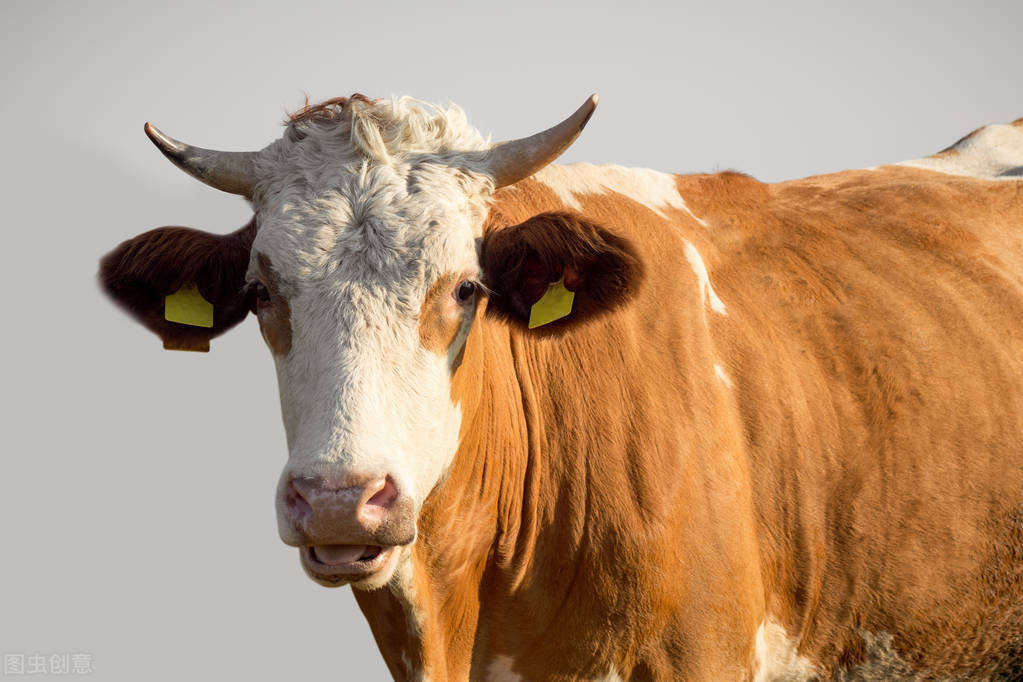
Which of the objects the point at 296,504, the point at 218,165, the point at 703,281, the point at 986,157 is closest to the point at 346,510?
the point at 296,504

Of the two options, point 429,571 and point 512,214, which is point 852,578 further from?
point 512,214

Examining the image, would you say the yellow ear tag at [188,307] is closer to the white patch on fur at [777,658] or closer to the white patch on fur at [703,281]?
the white patch on fur at [703,281]

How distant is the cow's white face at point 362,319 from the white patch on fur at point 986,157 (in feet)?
13.9

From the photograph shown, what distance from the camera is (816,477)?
464cm

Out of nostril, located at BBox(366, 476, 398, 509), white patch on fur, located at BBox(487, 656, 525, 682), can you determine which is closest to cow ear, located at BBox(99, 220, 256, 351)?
nostril, located at BBox(366, 476, 398, 509)

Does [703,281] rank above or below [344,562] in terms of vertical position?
above

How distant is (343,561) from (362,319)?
2.66ft

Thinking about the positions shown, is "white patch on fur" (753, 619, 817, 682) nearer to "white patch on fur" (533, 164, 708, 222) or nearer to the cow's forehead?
"white patch on fur" (533, 164, 708, 222)

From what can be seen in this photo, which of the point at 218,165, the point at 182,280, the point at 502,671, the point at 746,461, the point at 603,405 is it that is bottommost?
the point at 502,671

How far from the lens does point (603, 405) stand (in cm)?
425

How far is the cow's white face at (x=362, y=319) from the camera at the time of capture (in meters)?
3.03

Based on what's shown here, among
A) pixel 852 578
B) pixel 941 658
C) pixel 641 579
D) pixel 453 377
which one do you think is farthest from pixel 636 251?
pixel 941 658

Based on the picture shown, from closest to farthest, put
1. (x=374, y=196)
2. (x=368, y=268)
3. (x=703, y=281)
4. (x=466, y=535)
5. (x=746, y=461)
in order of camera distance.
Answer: (x=368, y=268) < (x=374, y=196) < (x=466, y=535) < (x=746, y=461) < (x=703, y=281)

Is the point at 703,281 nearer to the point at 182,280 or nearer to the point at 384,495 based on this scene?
the point at 384,495
